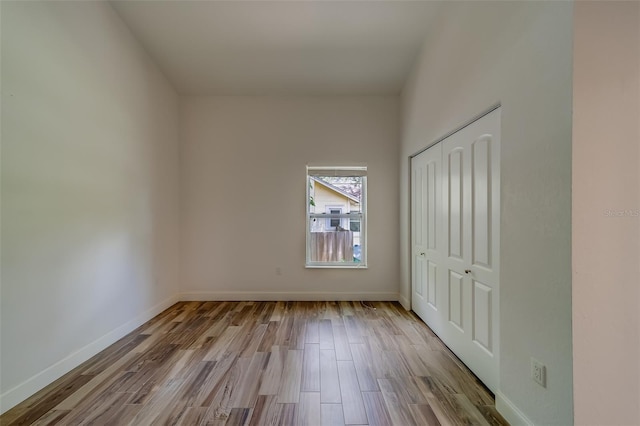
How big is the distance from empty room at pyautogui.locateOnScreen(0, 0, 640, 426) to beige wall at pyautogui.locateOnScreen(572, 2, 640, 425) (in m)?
0.01

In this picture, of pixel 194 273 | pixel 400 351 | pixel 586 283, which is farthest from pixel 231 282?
pixel 586 283

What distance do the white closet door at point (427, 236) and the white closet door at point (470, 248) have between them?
2cm

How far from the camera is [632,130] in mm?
1229

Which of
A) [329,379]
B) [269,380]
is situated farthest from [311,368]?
[269,380]

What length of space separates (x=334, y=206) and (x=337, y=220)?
0.22 m

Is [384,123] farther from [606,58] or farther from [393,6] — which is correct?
[606,58]

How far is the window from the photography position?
4082 millimetres

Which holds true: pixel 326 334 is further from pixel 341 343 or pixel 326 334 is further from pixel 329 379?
pixel 329 379

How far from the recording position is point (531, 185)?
1.45 meters

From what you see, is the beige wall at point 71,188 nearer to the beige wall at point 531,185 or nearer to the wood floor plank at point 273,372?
the wood floor plank at point 273,372

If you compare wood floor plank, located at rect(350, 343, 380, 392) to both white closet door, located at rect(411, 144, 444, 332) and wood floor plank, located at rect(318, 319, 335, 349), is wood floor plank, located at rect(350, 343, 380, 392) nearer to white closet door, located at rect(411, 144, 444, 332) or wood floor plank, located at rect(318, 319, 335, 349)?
wood floor plank, located at rect(318, 319, 335, 349)

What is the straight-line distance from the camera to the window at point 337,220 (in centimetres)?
408

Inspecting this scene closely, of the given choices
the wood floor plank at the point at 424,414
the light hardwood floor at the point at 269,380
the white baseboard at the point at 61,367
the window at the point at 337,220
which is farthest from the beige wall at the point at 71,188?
the wood floor plank at the point at 424,414

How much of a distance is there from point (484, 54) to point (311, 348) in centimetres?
279
